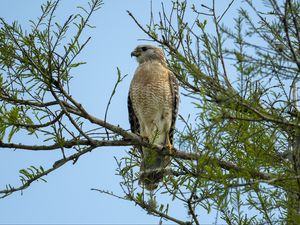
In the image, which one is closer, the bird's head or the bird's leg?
the bird's leg

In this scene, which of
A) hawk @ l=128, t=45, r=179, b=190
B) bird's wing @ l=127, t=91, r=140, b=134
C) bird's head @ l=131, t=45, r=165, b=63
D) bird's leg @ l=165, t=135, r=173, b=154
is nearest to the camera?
bird's leg @ l=165, t=135, r=173, b=154

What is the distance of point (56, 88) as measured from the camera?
399 cm

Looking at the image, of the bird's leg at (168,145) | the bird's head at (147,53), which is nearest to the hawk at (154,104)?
the bird's leg at (168,145)

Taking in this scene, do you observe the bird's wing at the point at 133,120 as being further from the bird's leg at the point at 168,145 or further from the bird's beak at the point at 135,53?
the bird's beak at the point at 135,53

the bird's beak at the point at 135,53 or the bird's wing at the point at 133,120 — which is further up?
the bird's beak at the point at 135,53

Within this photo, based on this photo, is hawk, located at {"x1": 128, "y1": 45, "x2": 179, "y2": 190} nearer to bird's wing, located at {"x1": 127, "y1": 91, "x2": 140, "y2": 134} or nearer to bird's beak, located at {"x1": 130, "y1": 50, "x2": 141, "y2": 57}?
bird's wing, located at {"x1": 127, "y1": 91, "x2": 140, "y2": 134}

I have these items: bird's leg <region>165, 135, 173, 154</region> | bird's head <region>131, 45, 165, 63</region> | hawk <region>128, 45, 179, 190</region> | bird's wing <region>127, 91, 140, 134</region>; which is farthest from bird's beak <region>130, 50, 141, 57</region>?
bird's leg <region>165, 135, 173, 154</region>

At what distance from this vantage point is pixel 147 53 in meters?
7.66

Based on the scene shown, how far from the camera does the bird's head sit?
7.63 meters

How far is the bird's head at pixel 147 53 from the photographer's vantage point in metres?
7.63

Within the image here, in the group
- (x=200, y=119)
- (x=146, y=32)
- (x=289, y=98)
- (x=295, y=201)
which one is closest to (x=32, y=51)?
(x=146, y=32)

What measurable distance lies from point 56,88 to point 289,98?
1.61m

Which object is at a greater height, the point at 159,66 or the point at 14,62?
the point at 159,66

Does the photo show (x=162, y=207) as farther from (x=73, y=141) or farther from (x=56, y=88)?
(x=56, y=88)
